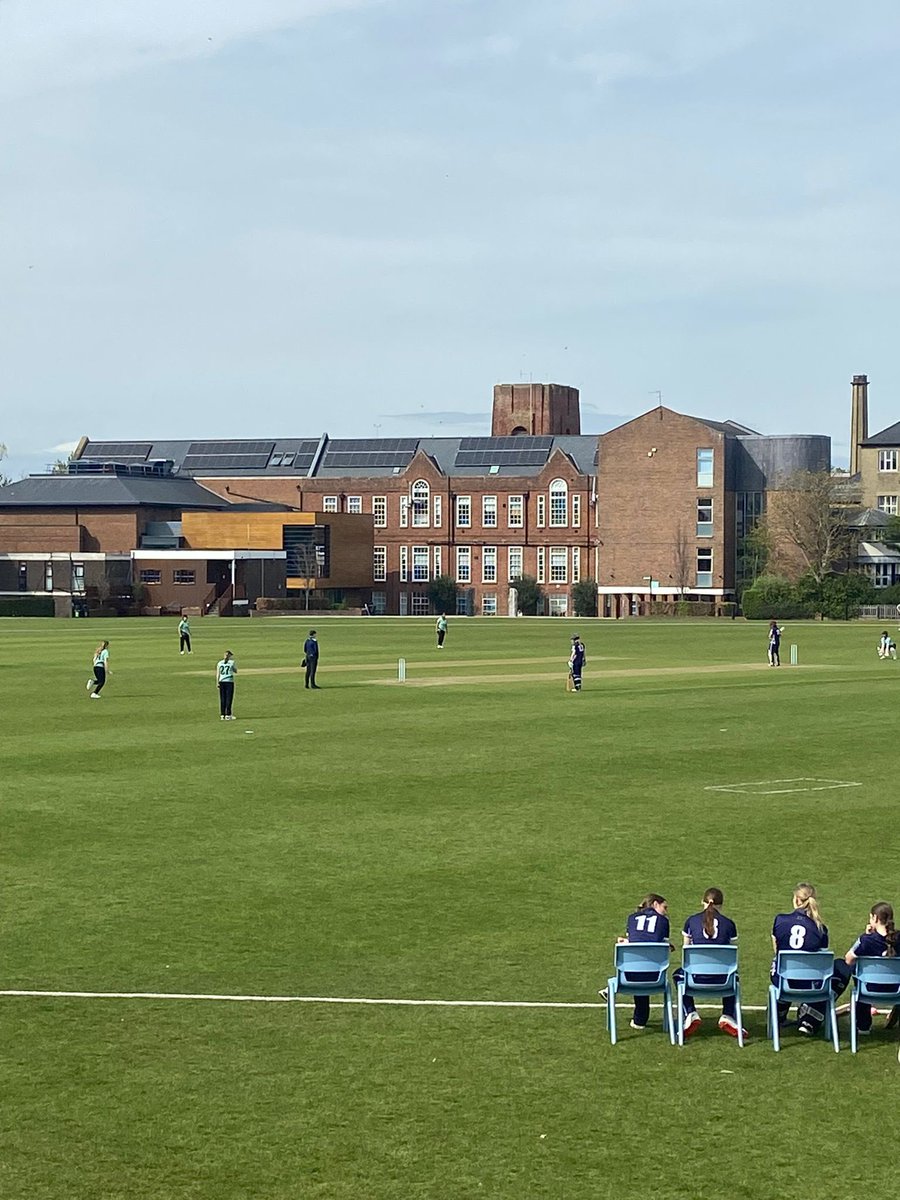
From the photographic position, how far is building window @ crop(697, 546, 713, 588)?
529 feet

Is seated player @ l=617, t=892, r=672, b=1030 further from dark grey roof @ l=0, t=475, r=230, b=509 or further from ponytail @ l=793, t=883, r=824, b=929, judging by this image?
dark grey roof @ l=0, t=475, r=230, b=509

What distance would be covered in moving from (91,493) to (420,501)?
3319cm

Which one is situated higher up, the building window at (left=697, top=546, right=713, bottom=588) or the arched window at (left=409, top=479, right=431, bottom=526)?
the arched window at (left=409, top=479, right=431, bottom=526)

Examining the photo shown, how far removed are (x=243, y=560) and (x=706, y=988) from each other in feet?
472

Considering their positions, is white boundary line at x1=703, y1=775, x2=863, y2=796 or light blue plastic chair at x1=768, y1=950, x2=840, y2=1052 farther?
white boundary line at x1=703, y1=775, x2=863, y2=796

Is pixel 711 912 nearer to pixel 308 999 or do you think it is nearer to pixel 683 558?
pixel 308 999

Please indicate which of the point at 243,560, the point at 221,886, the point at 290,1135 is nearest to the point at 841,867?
the point at 221,886

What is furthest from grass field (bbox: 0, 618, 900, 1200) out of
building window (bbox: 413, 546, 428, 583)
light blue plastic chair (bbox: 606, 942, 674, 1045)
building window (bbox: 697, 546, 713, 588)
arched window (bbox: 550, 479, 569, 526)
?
building window (bbox: 413, 546, 428, 583)

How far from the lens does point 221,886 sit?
2314 cm

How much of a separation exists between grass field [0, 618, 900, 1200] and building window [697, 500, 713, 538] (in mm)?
115105

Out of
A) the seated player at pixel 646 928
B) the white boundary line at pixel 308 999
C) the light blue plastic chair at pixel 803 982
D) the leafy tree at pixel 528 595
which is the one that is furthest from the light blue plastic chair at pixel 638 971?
the leafy tree at pixel 528 595

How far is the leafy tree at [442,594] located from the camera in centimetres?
17350

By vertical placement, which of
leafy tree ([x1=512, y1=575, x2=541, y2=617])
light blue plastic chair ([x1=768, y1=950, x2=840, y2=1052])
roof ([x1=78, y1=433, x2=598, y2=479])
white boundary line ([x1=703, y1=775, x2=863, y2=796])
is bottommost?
white boundary line ([x1=703, y1=775, x2=863, y2=796])

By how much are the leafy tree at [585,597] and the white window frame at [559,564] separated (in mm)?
4208
